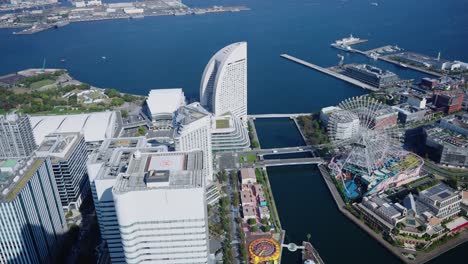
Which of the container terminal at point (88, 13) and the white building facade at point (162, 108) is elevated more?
the container terminal at point (88, 13)

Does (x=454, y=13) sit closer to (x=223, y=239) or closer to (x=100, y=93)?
(x=100, y=93)

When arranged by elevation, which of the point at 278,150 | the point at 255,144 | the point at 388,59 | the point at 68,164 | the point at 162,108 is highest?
the point at 68,164

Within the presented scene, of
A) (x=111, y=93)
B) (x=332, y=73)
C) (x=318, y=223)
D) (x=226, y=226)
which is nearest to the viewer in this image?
(x=226, y=226)

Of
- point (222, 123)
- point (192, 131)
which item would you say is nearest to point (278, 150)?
point (222, 123)

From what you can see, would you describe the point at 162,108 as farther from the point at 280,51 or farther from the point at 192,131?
the point at 280,51

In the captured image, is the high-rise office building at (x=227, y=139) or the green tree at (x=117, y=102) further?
the green tree at (x=117, y=102)

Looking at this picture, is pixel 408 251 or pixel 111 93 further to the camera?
pixel 111 93

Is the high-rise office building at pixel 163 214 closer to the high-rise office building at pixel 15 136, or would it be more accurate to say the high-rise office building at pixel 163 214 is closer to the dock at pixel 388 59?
the high-rise office building at pixel 15 136

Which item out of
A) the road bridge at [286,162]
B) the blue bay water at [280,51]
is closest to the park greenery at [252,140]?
the blue bay water at [280,51]
